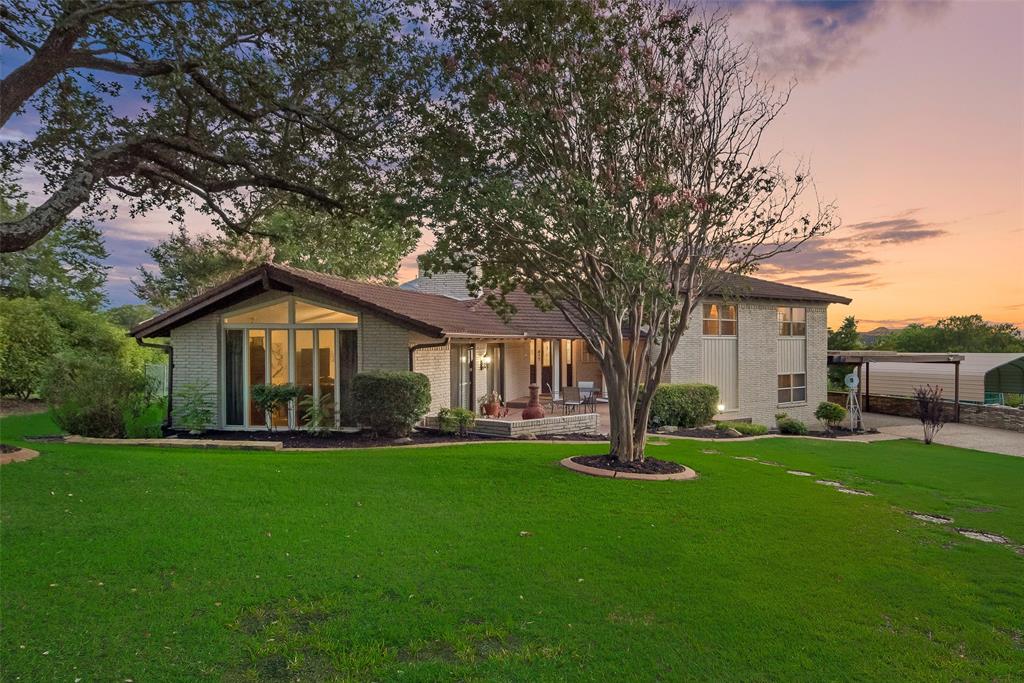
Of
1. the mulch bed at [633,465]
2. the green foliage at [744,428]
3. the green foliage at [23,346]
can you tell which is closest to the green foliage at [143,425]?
the mulch bed at [633,465]

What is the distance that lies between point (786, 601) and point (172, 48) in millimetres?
12128

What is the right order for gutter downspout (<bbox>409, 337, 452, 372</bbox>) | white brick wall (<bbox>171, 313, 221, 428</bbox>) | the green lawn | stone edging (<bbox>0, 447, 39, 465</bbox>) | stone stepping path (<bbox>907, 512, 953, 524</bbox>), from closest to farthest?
the green lawn
stone stepping path (<bbox>907, 512, 953, 524</bbox>)
stone edging (<bbox>0, 447, 39, 465</bbox>)
gutter downspout (<bbox>409, 337, 452, 372</bbox>)
white brick wall (<bbox>171, 313, 221, 428</bbox>)

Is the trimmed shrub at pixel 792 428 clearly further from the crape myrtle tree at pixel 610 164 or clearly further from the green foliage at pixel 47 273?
the green foliage at pixel 47 273

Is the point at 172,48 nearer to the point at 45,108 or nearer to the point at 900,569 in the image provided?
the point at 45,108

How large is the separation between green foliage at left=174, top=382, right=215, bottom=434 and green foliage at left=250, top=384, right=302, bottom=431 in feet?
4.39

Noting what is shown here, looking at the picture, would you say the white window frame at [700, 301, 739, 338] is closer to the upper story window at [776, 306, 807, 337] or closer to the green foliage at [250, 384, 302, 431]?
the upper story window at [776, 306, 807, 337]

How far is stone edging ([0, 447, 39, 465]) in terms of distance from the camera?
9414mm

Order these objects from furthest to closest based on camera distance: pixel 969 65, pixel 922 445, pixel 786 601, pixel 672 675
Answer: pixel 922 445
pixel 969 65
pixel 786 601
pixel 672 675

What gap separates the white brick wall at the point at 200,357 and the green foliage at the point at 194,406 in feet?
0.30

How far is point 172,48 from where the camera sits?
10.7 m

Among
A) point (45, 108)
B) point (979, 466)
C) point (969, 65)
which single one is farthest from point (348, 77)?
point (979, 466)

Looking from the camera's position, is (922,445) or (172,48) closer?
(172,48)

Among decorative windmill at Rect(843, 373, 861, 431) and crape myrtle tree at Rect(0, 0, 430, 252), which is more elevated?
crape myrtle tree at Rect(0, 0, 430, 252)

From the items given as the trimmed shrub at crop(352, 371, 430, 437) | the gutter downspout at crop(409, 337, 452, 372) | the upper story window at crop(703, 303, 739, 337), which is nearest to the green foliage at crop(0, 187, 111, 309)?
the gutter downspout at crop(409, 337, 452, 372)
